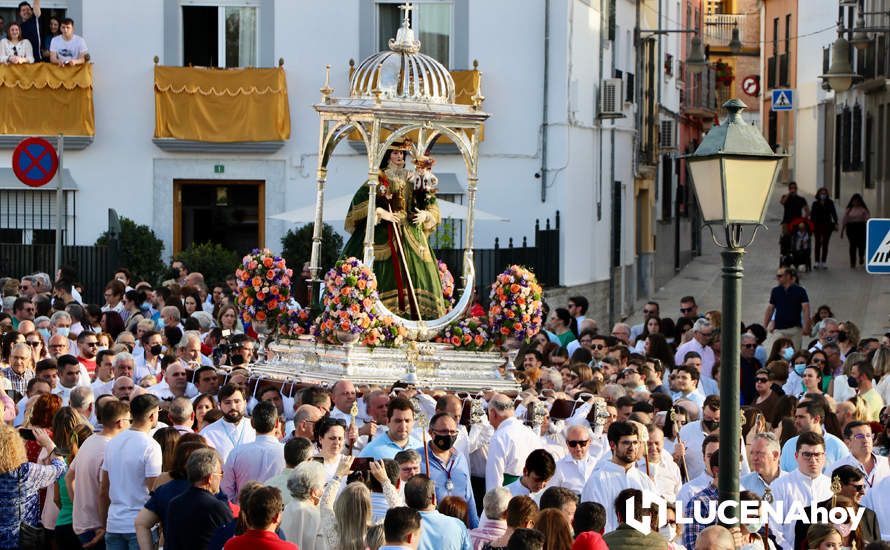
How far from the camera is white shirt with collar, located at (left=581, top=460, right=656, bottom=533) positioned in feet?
34.6

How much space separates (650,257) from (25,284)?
16486mm

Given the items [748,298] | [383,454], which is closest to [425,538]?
[383,454]

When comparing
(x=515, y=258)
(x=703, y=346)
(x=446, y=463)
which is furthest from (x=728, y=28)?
(x=446, y=463)

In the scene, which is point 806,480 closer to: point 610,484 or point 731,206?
point 610,484

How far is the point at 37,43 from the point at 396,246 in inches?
429

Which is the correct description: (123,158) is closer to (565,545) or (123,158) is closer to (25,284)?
(25,284)

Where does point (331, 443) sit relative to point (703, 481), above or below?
above

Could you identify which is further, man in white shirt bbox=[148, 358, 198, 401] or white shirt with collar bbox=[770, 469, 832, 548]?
man in white shirt bbox=[148, 358, 198, 401]

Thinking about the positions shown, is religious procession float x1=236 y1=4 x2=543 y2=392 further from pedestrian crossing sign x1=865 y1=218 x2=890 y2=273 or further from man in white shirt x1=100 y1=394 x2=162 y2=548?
man in white shirt x1=100 y1=394 x2=162 y2=548

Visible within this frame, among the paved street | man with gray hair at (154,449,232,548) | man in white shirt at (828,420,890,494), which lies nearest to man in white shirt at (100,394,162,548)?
man with gray hair at (154,449,232,548)

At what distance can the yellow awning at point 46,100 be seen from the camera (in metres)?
26.0

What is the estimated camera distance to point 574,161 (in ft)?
88.8

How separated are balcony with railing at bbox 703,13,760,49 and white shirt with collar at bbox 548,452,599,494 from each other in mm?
49756

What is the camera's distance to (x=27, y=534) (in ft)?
35.0
